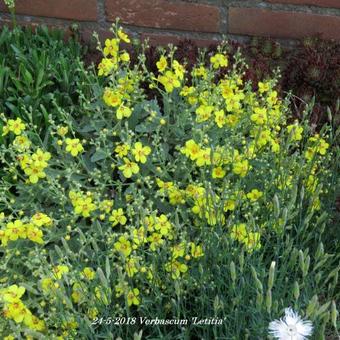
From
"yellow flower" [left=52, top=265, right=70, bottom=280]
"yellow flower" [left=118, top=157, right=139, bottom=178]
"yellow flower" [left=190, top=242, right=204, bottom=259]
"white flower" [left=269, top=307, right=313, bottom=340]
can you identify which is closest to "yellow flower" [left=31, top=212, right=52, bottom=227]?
"yellow flower" [left=52, top=265, right=70, bottom=280]

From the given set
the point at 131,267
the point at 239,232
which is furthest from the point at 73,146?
the point at 239,232

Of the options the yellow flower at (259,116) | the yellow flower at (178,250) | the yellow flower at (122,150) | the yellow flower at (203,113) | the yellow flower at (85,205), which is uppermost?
the yellow flower at (203,113)

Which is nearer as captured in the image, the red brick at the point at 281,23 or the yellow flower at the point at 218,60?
the yellow flower at the point at 218,60

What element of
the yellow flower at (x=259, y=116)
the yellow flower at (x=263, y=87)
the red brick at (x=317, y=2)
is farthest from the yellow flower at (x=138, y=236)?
the red brick at (x=317, y=2)

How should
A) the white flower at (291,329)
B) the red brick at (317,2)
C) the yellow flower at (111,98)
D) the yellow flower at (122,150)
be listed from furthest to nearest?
the red brick at (317,2), the yellow flower at (111,98), the yellow flower at (122,150), the white flower at (291,329)

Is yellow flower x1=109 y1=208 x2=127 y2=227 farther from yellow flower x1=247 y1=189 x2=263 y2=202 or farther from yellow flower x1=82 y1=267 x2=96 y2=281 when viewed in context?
yellow flower x1=247 y1=189 x2=263 y2=202

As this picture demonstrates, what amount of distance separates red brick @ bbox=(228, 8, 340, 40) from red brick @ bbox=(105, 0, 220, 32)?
0.29 feet

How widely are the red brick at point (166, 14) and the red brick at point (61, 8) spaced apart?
76mm

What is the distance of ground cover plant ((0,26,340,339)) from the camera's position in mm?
1525

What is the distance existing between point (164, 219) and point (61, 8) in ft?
4.63

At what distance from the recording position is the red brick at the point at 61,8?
272cm

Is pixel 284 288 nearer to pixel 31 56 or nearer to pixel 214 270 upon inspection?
pixel 214 270

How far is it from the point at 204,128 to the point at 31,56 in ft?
2.56

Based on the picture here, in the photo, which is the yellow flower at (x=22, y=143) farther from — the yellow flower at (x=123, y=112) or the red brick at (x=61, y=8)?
the red brick at (x=61, y=8)
